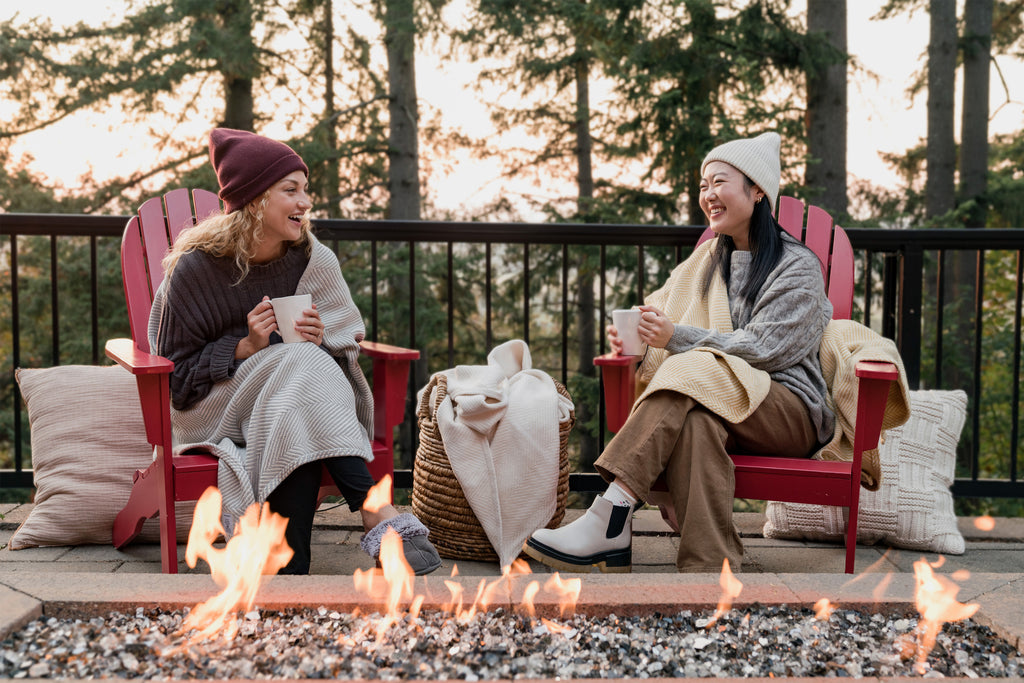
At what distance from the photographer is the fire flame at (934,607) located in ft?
4.67

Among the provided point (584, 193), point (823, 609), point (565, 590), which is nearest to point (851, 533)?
point (823, 609)

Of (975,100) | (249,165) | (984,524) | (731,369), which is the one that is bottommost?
(984,524)

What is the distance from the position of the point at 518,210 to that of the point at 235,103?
316 centimetres

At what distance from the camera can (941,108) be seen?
812cm

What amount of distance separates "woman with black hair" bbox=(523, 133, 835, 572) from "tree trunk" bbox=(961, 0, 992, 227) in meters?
6.66

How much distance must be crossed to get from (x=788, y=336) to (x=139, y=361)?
166 cm

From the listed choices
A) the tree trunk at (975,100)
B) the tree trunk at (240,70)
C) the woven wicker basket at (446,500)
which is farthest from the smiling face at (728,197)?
the tree trunk at (975,100)

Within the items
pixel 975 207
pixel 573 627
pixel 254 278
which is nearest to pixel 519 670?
pixel 573 627

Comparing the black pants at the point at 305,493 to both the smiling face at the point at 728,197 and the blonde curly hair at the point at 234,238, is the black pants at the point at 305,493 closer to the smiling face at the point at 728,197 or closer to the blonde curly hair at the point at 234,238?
the blonde curly hair at the point at 234,238

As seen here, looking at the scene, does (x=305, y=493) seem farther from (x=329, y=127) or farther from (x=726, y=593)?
(x=329, y=127)

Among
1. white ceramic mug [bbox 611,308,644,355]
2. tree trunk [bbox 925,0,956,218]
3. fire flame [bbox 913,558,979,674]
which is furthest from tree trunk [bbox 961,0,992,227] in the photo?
fire flame [bbox 913,558,979,674]

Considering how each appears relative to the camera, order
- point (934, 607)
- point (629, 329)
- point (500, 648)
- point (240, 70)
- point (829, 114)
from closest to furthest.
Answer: point (500, 648)
point (934, 607)
point (629, 329)
point (829, 114)
point (240, 70)

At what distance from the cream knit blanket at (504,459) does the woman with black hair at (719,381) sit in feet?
0.45

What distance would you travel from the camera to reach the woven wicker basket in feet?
7.63
